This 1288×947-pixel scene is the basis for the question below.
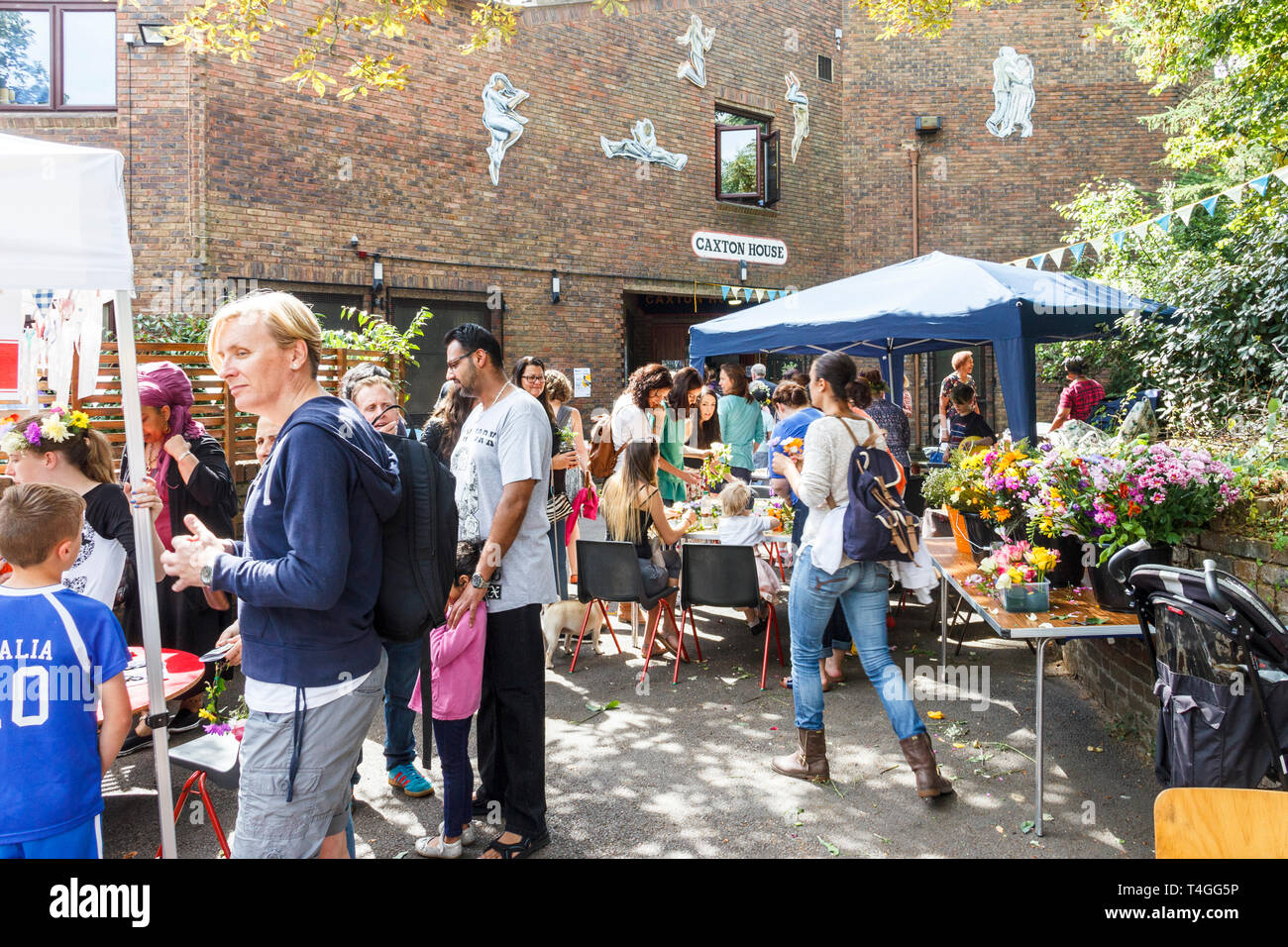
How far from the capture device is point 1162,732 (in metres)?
2.68

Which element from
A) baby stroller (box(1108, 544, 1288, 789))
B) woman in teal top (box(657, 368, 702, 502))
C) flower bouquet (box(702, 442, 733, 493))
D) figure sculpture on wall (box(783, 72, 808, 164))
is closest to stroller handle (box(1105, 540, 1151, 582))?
baby stroller (box(1108, 544, 1288, 789))

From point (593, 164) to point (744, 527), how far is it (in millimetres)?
9592

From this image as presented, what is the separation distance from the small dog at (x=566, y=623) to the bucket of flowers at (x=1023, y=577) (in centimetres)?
277

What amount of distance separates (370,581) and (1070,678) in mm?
4688

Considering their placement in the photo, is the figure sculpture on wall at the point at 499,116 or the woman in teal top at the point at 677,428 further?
the figure sculpture on wall at the point at 499,116

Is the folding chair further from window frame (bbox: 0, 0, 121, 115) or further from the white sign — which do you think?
window frame (bbox: 0, 0, 121, 115)

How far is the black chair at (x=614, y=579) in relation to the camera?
5.52 metres

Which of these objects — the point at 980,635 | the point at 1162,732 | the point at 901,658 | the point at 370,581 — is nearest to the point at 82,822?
the point at 370,581

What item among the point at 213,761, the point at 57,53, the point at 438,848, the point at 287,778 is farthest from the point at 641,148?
the point at 287,778

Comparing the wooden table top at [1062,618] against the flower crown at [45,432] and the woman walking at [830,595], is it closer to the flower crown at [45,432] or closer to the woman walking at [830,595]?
the woman walking at [830,595]

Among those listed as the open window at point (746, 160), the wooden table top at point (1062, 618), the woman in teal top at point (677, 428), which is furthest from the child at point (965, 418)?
the open window at point (746, 160)

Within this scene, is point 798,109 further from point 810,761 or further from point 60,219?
point 60,219
